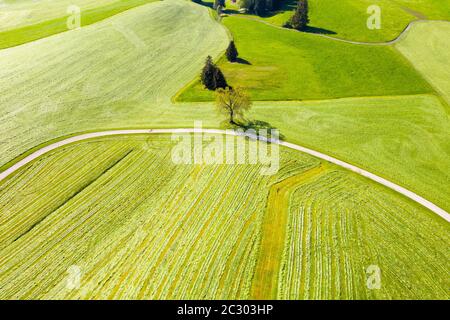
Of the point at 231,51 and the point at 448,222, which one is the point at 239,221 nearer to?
the point at 448,222

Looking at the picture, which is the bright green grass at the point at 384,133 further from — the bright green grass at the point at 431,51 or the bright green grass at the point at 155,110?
the bright green grass at the point at 431,51

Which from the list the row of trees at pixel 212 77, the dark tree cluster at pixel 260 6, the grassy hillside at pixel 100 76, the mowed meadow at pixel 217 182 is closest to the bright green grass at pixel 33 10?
the mowed meadow at pixel 217 182

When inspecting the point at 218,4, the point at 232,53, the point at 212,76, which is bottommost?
the point at 212,76

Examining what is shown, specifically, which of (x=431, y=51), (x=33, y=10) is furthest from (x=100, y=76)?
(x=431, y=51)

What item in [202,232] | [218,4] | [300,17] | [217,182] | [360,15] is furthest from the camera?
[218,4]

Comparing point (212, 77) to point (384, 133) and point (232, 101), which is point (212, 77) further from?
point (384, 133)

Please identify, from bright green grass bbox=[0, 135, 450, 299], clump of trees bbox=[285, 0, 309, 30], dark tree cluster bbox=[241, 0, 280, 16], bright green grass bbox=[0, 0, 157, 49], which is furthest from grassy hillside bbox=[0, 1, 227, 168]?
clump of trees bbox=[285, 0, 309, 30]
